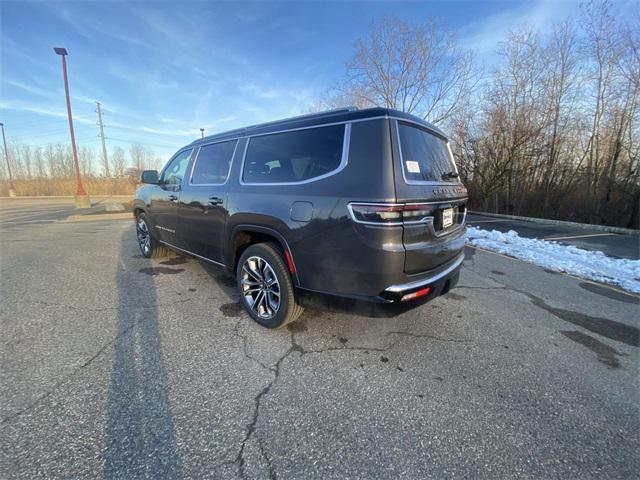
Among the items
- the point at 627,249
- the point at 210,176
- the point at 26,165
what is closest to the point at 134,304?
the point at 210,176

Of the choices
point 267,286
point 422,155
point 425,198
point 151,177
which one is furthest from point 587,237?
point 151,177

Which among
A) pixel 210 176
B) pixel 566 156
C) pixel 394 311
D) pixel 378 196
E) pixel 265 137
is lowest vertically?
pixel 394 311

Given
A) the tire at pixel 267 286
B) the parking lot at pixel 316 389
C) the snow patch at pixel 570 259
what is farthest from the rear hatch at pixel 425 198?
the snow patch at pixel 570 259

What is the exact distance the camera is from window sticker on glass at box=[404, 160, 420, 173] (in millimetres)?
2248

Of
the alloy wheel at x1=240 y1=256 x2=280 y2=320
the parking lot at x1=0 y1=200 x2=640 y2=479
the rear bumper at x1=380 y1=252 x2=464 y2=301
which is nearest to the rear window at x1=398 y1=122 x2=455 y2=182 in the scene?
the rear bumper at x1=380 y1=252 x2=464 y2=301

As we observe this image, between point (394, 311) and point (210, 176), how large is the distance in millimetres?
2811

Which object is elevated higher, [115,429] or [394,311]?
[394,311]

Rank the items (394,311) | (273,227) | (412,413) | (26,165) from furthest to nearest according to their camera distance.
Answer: (26,165) < (273,227) < (394,311) < (412,413)

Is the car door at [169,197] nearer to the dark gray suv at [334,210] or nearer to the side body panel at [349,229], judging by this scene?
the dark gray suv at [334,210]

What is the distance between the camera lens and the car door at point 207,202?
11.0 feet

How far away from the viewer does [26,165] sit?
49.2 meters

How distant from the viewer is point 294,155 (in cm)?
270

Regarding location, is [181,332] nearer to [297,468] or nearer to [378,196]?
[297,468]

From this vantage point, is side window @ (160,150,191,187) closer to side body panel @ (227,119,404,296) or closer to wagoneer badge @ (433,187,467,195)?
side body panel @ (227,119,404,296)
